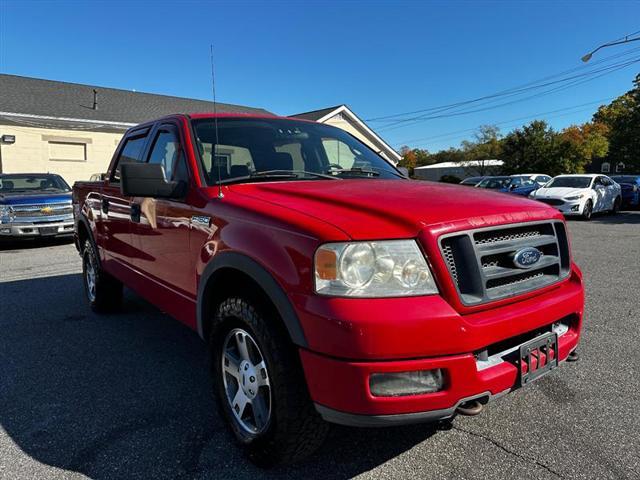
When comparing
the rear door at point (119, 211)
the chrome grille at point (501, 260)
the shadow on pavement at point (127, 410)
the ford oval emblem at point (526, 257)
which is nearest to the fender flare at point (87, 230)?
the rear door at point (119, 211)

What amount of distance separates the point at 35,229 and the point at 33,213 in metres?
0.36

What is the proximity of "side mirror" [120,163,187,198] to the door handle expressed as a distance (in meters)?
0.84

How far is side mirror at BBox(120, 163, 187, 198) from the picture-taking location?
266 centimetres

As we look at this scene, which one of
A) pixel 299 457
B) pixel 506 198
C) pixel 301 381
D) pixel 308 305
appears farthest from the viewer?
pixel 506 198

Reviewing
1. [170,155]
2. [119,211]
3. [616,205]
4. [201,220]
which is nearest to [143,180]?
[201,220]

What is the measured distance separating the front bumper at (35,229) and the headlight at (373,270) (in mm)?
10084

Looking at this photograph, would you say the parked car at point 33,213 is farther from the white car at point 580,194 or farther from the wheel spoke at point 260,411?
the white car at point 580,194

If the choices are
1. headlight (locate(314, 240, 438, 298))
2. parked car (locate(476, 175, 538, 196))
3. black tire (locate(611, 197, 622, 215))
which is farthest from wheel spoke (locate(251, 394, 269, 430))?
black tire (locate(611, 197, 622, 215))

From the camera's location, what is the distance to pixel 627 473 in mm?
2232

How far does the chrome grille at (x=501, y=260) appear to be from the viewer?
6.55ft

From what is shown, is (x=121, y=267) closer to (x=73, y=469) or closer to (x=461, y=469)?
(x=73, y=469)

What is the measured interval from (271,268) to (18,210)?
9936 millimetres

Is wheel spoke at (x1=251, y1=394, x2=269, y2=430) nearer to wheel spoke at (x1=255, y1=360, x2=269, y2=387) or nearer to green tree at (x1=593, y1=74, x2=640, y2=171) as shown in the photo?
wheel spoke at (x1=255, y1=360, x2=269, y2=387)

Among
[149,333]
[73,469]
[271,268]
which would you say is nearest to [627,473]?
[271,268]
